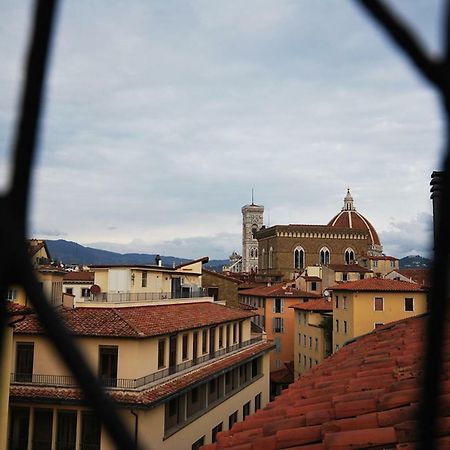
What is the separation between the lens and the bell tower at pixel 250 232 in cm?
11388

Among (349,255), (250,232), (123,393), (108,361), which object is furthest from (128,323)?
(250,232)

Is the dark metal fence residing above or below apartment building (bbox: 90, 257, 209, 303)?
below

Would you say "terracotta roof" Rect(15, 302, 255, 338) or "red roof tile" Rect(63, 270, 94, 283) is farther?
"red roof tile" Rect(63, 270, 94, 283)

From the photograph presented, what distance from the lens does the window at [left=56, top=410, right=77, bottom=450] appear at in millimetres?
16812

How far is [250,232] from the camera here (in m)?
115

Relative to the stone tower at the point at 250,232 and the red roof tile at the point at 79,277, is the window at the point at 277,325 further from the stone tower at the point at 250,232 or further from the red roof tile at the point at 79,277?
the stone tower at the point at 250,232

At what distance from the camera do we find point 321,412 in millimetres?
4402

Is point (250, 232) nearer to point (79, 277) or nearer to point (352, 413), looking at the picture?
point (79, 277)

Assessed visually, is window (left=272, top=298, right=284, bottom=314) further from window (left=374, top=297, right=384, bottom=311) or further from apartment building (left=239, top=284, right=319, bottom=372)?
window (left=374, top=297, right=384, bottom=311)

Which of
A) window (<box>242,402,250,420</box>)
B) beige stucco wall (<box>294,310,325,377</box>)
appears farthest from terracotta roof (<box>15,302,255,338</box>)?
beige stucco wall (<box>294,310,325,377</box>)

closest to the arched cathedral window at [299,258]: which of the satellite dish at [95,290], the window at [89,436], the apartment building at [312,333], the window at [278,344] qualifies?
the window at [278,344]

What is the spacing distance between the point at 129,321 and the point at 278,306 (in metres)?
25.7

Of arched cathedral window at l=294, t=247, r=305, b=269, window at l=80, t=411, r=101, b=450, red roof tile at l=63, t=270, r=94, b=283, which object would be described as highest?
arched cathedral window at l=294, t=247, r=305, b=269

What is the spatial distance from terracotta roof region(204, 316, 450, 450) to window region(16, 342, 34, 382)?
14.4m
